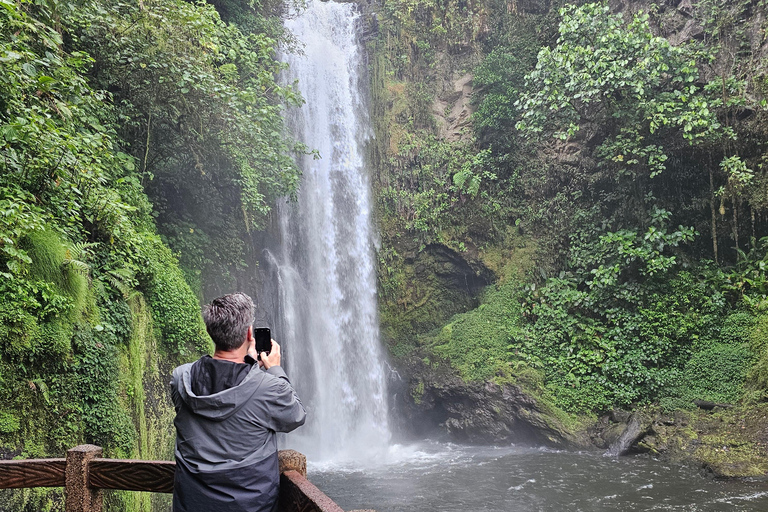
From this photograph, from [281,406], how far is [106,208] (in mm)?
4868

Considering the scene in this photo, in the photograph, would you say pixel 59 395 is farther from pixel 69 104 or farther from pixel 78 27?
pixel 78 27

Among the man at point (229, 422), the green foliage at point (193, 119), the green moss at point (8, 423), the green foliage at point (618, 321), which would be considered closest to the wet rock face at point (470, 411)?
the green foliage at point (618, 321)

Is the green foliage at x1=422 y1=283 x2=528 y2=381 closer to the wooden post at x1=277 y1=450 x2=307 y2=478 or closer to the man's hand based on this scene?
the wooden post at x1=277 y1=450 x2=307 y2=478

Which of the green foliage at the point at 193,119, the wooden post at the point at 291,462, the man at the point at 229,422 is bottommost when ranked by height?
the wooden post at the point at 291,462

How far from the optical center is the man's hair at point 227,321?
87.1 inches

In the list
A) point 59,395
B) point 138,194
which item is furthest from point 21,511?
point 138,194

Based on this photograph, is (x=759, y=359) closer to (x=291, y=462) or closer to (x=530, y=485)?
(x=530, y=485)

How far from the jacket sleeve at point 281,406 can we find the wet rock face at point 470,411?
962cm

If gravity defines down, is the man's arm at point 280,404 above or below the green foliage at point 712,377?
above

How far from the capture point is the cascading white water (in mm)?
12438

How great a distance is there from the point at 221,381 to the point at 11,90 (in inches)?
171

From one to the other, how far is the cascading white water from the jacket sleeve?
985 centimetres

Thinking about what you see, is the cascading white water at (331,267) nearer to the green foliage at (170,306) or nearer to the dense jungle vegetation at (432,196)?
the dense jungle vegetation at (432,196)

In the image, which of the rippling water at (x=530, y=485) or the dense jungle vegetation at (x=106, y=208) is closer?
the dense jungle vegetation at (x=106, y=208)
